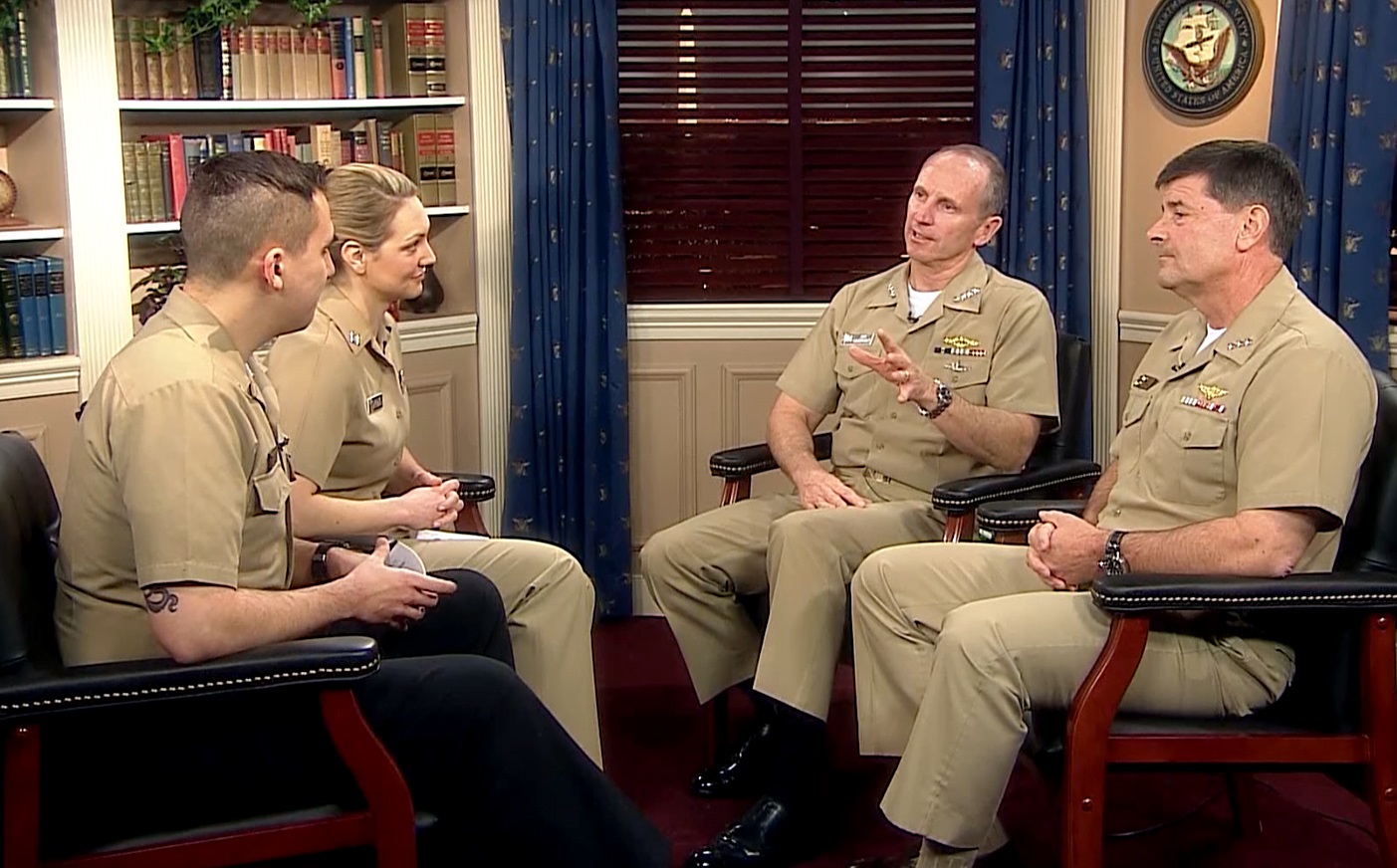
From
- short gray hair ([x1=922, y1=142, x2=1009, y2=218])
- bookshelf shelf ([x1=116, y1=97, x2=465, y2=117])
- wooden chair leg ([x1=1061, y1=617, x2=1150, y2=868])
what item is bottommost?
wooden chair leg ([x1=1061, y1=617, x2=1150, y2=868])

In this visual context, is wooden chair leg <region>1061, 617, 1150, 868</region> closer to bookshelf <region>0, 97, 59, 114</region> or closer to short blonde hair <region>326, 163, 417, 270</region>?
short blonde hair <region>326, 163, 417, 270</region>

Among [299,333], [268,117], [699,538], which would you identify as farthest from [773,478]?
[299,333]

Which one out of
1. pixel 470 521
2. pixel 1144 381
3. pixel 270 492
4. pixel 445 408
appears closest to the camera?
pixel 270 492

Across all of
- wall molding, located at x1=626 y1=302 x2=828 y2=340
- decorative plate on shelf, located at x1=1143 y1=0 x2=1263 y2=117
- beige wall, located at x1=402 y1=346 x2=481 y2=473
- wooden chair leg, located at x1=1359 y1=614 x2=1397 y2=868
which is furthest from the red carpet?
decorative plate on shelf, located at x1=1143 y1=0 x2=1263 y2=117

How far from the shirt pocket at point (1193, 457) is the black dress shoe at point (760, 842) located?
91cm

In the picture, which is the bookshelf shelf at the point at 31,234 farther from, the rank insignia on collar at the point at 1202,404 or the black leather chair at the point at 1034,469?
the rank insignia on collar at the point at 1202,404

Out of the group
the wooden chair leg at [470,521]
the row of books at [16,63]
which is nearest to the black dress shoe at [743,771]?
the wooden chair leg at [470,521]

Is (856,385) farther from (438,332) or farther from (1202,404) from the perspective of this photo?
(438,332)

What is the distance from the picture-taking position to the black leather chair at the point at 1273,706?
2266mm

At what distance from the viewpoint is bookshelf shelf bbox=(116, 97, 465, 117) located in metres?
3.89

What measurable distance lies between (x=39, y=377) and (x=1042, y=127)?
257 centimetres

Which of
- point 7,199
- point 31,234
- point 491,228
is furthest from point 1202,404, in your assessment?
point 7,199

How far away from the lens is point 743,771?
3242 millimetres

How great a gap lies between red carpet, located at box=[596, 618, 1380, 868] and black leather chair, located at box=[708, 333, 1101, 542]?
52 cm
